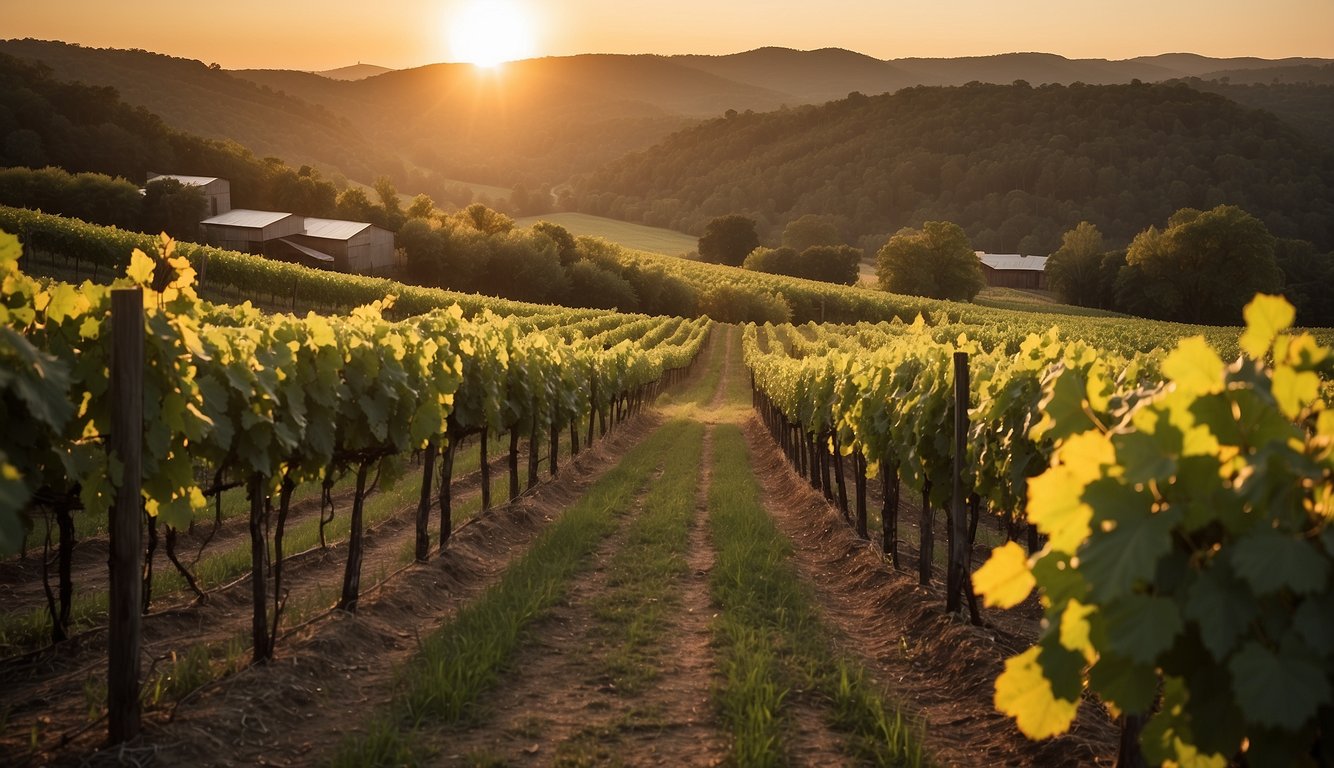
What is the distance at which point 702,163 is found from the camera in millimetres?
177500

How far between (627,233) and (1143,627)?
143904 mm

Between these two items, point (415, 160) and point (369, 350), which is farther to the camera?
point (415, 160)

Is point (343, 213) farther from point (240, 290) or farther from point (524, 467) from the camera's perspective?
point (524, 467)

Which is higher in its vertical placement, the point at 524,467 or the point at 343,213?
the point at 343,213

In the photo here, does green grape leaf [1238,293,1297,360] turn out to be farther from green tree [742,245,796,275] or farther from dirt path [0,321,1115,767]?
green tree [742,245,796,275]

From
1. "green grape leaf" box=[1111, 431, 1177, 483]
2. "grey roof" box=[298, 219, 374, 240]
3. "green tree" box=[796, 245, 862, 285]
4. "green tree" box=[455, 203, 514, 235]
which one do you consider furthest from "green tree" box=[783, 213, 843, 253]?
"green grape leaf" box=[1111, 431, 1177, 483]

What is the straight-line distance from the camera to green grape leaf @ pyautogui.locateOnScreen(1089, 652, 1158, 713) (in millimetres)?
2988

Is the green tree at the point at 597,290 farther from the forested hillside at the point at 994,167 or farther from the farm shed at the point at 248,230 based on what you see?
the forested hillside at the point at 994,167

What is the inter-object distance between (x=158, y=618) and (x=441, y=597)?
8.15ft

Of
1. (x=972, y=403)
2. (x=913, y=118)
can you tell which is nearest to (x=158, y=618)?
(x=972, y=403)

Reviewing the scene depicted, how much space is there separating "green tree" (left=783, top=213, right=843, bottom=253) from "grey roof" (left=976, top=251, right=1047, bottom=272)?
56.8 ft

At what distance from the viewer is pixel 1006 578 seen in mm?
3283

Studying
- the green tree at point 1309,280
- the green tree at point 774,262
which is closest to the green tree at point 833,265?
the green tree at point 774,262

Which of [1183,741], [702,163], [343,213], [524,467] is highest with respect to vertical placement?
[702,163]
